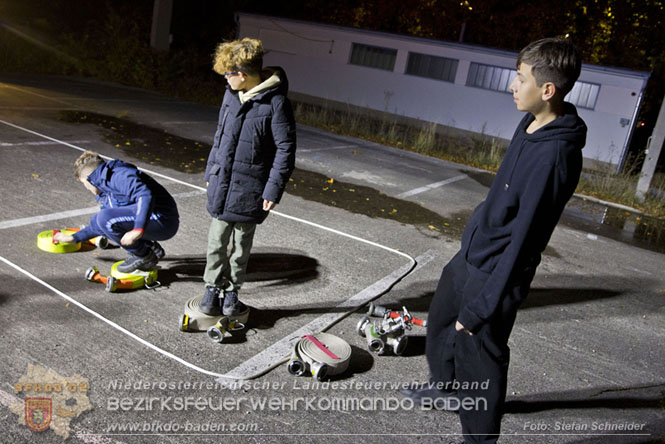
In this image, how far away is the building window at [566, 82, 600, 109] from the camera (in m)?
19.0

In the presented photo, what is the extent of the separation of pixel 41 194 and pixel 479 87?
18072 millimetres

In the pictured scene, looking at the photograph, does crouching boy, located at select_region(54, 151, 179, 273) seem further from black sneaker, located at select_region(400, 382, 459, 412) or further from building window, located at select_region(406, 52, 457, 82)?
building window, located at select_region(406, 52, 457, 82)

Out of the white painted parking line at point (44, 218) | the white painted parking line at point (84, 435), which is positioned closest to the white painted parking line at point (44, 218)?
the white painted parking line at point (44, 218)

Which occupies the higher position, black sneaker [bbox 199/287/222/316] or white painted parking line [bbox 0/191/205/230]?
black sneaker [bbox 199/287/222/316]

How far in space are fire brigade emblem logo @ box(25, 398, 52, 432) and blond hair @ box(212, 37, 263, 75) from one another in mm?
2280

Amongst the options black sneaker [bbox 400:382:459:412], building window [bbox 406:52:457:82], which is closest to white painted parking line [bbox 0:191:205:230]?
black sneaker [bbox 400:382:459:412]

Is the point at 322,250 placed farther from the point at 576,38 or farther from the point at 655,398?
the point at 576,38

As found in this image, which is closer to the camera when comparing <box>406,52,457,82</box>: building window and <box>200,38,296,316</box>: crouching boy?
<box>200,38,296,316</box>: crouching boy

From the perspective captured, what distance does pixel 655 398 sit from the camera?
12.8 ft

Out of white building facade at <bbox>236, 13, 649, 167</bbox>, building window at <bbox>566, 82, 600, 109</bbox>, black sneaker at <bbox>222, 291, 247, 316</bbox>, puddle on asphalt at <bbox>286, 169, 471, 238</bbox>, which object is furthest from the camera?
building window at <bbox>566, 82, 600, 109</bbox>

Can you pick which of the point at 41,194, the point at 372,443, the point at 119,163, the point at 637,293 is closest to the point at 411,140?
the point at 637,293

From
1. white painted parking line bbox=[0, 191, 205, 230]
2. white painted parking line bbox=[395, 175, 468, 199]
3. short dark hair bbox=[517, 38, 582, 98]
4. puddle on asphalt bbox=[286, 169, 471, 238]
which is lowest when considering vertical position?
white painted parking line bbox=[0, 191, 205, 230]

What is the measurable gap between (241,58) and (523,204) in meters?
2.11

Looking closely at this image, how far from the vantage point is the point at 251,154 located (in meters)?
3.74
